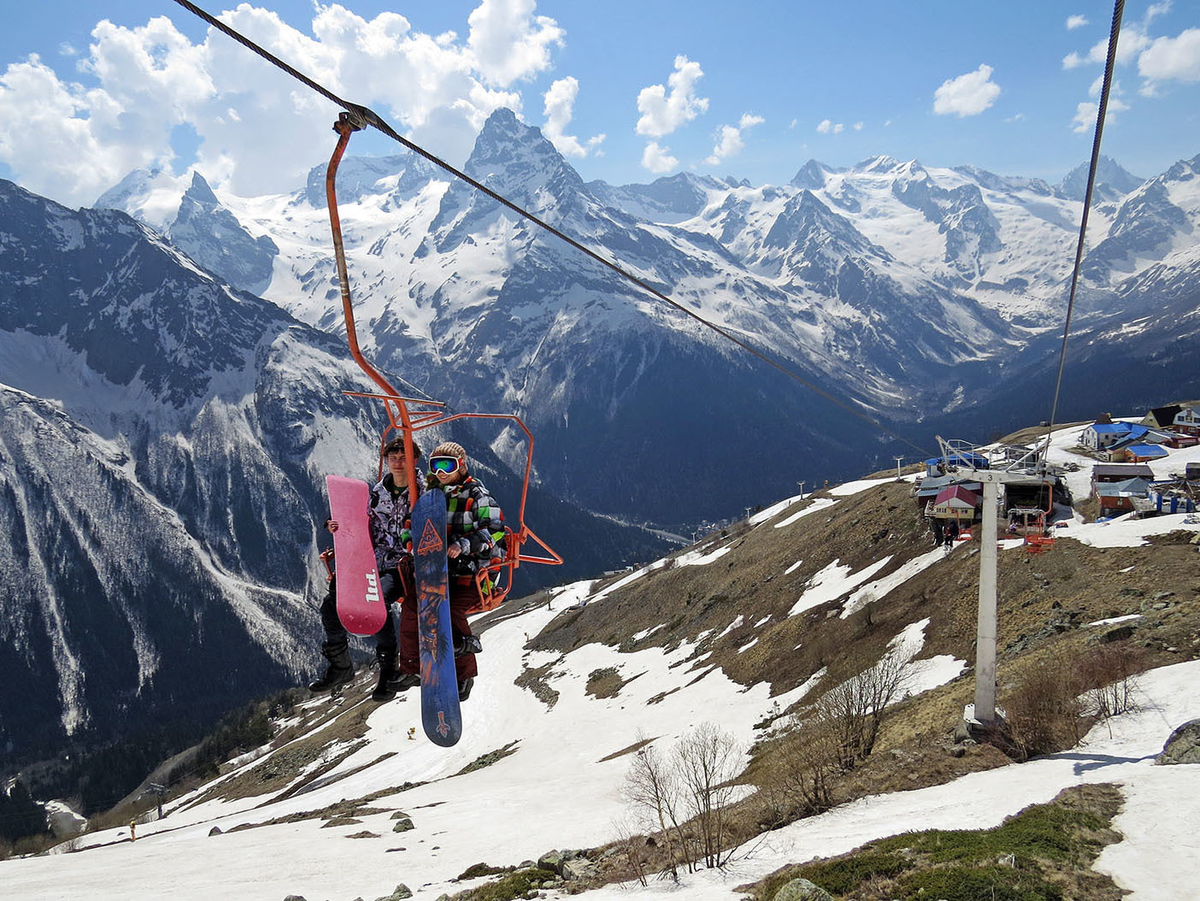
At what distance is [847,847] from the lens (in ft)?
68.9

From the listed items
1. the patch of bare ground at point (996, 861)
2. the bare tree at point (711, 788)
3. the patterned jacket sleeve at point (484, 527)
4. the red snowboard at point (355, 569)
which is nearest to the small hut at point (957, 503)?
the bare tree at point (711, 788)

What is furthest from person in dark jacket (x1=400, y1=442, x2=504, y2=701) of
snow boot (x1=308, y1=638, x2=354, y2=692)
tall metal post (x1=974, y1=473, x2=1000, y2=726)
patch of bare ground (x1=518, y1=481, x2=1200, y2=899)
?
tall metal post (x1=974, y1=473, x2=1000, y2=726)

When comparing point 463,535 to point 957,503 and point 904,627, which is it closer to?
point 904,627

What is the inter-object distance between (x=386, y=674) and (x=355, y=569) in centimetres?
324

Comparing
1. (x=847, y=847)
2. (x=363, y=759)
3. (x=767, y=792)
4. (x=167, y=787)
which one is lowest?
(x=167, y=787)

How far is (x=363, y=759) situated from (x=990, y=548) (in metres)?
96.6

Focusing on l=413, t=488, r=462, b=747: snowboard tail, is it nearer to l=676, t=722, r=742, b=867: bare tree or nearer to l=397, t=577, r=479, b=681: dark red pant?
l=397, t=577, r=479, b=681: dark red pant

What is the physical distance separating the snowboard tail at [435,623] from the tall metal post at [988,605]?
21121mm

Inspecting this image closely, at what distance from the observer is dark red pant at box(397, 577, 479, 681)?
11469 mm

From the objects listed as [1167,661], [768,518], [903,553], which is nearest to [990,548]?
[1167,661]

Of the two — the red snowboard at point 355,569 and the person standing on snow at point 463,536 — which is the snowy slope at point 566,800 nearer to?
the person standing on snow at point 463,536

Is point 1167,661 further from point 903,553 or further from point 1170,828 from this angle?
point 903,553

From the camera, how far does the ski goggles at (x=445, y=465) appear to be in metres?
11.4

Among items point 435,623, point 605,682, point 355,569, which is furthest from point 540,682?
point 435,623
